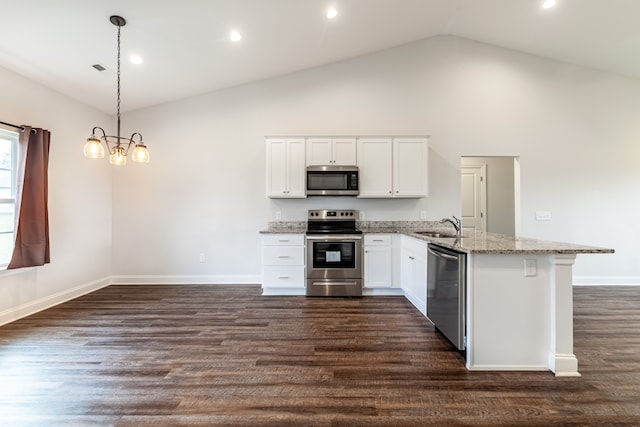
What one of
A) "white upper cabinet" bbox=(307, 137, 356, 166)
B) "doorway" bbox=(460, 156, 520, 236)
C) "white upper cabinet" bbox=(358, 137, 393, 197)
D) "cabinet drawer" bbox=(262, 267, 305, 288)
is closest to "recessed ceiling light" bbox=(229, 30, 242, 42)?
"white upper cabinet" bbox=(307, 137, 356, 166)

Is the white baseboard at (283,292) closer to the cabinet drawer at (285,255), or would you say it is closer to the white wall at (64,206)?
the cabinet drawer at (285,255)

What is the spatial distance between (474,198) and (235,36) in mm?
5706

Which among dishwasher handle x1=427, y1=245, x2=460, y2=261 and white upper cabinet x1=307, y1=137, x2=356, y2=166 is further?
white upper cabinet x1=307, y1=137, x2=356, y2=166

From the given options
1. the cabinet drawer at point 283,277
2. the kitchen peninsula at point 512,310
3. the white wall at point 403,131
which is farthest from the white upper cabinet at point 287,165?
the kitchen peninsula at point 512,310

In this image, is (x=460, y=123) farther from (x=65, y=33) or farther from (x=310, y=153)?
(x=65, y=33)

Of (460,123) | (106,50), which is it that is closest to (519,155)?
(460,123)

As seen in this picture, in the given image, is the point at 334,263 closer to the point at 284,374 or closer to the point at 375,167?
the point at 375,167

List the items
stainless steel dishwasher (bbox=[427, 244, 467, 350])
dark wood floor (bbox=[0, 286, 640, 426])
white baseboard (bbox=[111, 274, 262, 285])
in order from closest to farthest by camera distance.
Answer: dark wood floor (bbox=[0, 286, 640, 426]), stainless steel dishwasher (bbox=[427, 244, 467, 350]), white baseboard (bbox=[111, 274, 262, 285])

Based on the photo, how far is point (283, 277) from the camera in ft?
13.5

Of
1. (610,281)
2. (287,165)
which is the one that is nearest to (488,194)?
(610,281)

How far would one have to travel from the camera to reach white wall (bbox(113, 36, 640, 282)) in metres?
4.65

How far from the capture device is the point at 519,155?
15.4ft

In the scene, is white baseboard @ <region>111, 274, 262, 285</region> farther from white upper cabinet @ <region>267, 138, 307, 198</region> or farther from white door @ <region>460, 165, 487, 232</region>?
white door @ <region>460, 165, 487, 232</region>

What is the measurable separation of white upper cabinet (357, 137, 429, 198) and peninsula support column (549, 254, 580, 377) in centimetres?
230
